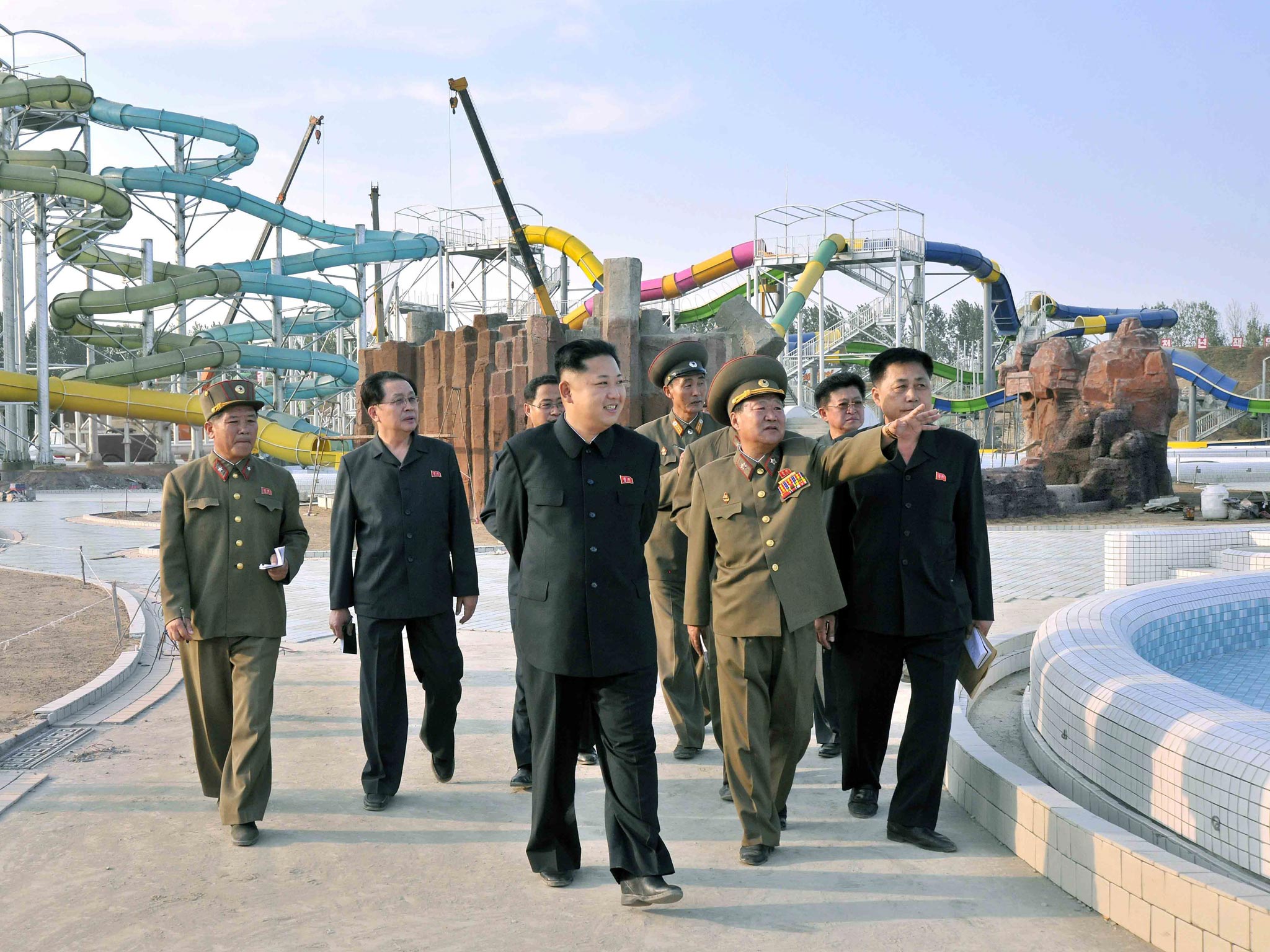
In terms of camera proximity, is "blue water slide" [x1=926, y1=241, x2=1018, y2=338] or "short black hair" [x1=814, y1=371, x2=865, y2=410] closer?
"short black hair" [x1=814, y1=371, x2=865, y2=410]

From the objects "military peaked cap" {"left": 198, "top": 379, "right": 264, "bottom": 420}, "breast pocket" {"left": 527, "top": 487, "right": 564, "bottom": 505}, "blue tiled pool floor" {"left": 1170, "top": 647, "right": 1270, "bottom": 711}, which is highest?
"military peaked cap" {"left": 198, "top": 379, "right": 264, "bottom": 420}

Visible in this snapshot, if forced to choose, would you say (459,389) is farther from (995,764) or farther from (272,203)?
(272,203)

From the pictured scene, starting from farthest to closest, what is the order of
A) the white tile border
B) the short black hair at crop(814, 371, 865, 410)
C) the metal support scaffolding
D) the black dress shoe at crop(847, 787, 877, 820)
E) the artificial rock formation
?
the metal support scaffolding
the artificial rock formation
the short black hair at crop(814, 371, 865, 410)
the black dress shoe at crop(847, 787, 877, 820)
the white tile border

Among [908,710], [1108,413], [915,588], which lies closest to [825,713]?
[908,710]

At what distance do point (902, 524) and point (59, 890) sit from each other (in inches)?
111

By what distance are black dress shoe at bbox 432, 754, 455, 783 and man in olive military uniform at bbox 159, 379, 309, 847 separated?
732 millimetres

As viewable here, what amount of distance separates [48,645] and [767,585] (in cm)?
572

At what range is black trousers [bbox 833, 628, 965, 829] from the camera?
11.7 feet

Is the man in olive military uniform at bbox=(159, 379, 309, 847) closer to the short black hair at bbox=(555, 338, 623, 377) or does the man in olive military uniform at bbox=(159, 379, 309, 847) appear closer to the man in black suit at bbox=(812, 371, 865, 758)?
the short black hair at bbox=(555, 338, 623, 377)

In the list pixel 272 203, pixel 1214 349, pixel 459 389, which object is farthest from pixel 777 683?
pixel 1214 349

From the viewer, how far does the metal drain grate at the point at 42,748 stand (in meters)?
4.54

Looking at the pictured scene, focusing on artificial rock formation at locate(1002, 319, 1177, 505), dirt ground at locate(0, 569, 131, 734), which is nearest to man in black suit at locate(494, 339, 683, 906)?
dirt ground at locate(0, 569, 131, 734)

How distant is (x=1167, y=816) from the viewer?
3492mm

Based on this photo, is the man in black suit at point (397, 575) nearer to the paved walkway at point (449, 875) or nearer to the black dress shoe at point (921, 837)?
the paved walkway at point (449, 875)
